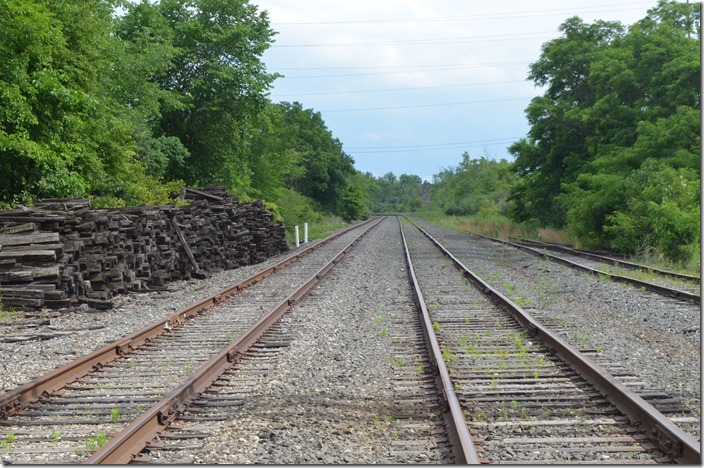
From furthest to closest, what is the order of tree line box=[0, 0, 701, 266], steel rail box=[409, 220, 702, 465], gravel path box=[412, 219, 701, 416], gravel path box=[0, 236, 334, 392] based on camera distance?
tree line box=[0, 0, 701, 266] < gravel path box=[0, 236, 334, 392] < gravel path box=[412, 219, 701, 416] < steel rail box=[409, 220, 702, 465]

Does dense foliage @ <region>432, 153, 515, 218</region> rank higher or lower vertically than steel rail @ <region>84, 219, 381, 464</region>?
higher

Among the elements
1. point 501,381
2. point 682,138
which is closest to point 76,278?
point 501,381

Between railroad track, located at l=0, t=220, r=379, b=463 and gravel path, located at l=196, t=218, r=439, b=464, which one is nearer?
gravel path, located at l=196, t=218, r=439, b=464

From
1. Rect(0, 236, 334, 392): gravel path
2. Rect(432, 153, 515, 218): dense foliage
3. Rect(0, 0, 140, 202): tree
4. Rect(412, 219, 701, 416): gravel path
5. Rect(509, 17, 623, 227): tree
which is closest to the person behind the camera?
Rect(412, 219, 701, 416): gravel path

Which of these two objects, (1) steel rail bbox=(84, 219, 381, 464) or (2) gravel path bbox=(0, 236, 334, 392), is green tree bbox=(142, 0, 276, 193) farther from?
(1) steel rail bbox=(84, 219, 381, 464)

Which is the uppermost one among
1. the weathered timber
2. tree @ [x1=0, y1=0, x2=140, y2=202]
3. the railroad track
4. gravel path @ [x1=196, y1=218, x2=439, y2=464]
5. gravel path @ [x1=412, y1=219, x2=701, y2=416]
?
tree @ [x1=0, y1=0, x2=140, y2=202]

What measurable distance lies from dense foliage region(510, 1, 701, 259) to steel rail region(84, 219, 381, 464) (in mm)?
16415

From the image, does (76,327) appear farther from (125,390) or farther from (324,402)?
(324,402)

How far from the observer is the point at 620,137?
3192 cm

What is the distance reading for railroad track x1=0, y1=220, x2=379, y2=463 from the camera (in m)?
5.06

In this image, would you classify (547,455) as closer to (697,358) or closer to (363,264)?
(697,358)

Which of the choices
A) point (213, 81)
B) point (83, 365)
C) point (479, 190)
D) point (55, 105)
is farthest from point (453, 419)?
point (479, 190)

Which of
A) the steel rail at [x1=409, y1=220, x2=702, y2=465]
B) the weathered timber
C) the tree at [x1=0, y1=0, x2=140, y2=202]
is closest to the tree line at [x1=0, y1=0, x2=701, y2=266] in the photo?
the tree at [x1=0, y1=0, x2=140, y2=202]

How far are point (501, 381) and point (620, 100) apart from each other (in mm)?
29392
